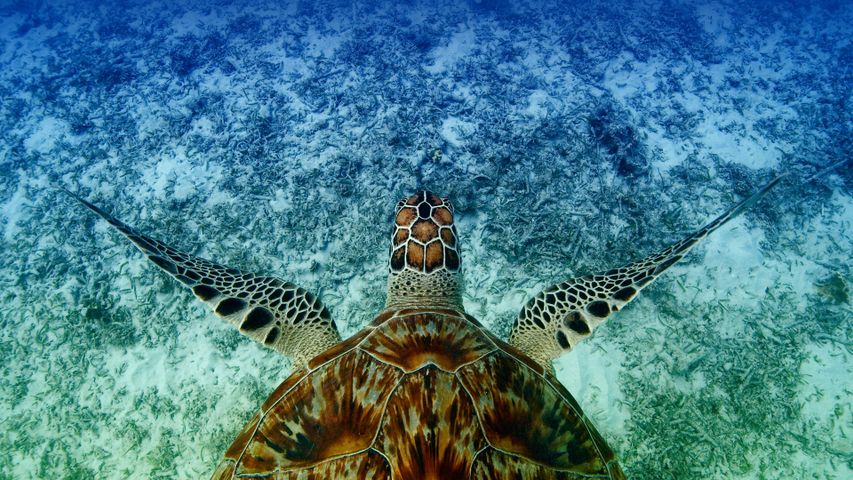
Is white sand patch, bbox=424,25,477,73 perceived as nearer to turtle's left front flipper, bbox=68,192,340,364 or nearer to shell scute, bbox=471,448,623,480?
turtle's left front flipper, bbox=68,192,340,364

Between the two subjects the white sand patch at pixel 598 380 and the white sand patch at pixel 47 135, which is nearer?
the white sand patch at pixel 598 380

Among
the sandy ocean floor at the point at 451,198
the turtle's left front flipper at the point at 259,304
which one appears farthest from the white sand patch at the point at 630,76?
the turtle's left front flipper at the point at 259,304

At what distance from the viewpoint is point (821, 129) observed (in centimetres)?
375

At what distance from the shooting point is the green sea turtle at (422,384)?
1.12m

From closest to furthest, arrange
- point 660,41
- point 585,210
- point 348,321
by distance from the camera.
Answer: point 348,321, point 585,210, point 660,41

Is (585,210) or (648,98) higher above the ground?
(648,98)

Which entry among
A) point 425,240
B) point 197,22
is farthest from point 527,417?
point 197,22

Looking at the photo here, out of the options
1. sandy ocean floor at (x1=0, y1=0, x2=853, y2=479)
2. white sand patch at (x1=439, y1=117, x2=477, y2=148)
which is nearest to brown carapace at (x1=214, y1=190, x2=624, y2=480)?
sandy ocean floor at (x1=0, y1=0, x2=853, y2=479)

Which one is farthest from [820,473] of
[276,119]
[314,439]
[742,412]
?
[276,119]

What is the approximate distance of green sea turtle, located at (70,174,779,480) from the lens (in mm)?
1118

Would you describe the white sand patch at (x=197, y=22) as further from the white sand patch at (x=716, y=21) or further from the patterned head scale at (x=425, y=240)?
the white sand patch at (x=716, y=21)

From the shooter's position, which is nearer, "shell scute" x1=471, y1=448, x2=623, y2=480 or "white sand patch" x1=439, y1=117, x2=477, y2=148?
"shell scute" x1=471, y1=448, x2=623, y2=480

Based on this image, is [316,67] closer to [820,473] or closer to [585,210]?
[585,210]

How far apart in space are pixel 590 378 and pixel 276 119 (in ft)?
12.0
